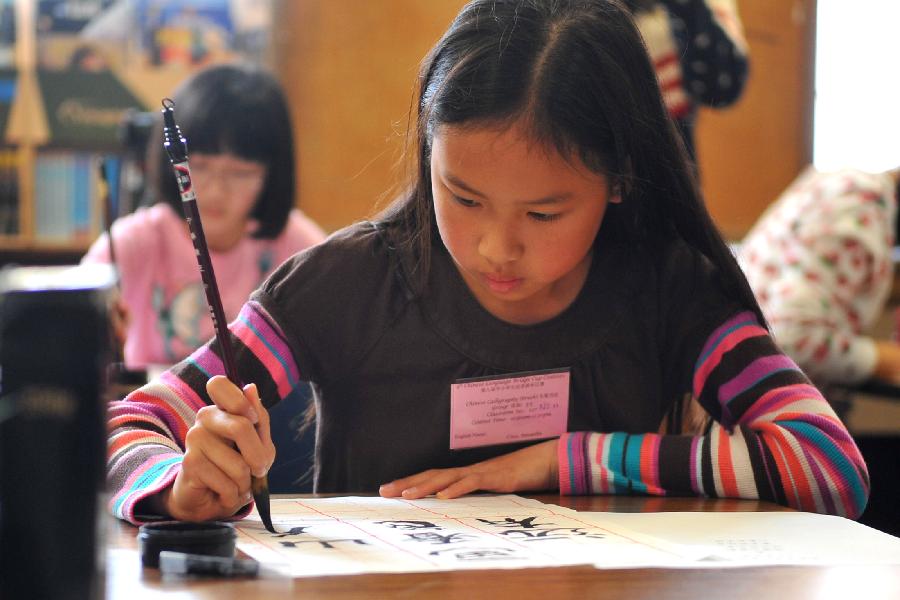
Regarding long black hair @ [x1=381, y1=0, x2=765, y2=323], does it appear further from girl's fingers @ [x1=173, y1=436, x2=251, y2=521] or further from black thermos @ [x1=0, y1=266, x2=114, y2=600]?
black thermos @ [x1=0, y1=266, x2=114, y2=600]

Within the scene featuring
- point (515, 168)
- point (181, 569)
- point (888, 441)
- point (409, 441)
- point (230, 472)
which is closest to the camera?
point (181, 569)

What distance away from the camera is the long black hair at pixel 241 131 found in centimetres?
266

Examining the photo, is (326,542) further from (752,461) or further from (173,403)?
(752,461)

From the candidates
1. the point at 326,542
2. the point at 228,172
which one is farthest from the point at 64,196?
the point at 326,542

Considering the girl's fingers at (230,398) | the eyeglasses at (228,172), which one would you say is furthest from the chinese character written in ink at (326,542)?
the eyeglasses at (228,172)

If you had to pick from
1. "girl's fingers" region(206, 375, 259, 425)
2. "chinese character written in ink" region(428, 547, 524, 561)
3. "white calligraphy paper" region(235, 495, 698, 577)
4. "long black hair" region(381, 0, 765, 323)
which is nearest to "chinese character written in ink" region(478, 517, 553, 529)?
"white calligraphy paper" region(235, 495, 698, 577)

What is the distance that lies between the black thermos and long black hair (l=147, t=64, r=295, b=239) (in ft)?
6.97

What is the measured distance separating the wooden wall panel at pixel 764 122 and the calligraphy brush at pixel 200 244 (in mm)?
3525

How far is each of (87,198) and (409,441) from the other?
3.01 metres

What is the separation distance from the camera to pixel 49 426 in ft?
1.77

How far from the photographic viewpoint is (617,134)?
1191 millimetres

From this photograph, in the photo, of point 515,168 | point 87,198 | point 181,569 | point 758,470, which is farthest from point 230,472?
point 87,198

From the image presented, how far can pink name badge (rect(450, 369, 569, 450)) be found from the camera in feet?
4.09

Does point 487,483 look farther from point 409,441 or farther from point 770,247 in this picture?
point 770,247
